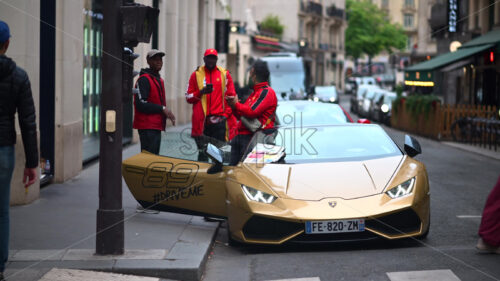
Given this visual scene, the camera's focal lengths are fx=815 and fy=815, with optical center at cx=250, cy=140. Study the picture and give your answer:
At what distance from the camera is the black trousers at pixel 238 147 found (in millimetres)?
9320

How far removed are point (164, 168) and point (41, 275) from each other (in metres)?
2.40

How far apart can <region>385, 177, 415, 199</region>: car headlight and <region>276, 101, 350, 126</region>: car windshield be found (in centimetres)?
543

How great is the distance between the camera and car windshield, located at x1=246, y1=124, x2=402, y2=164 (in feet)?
28.4

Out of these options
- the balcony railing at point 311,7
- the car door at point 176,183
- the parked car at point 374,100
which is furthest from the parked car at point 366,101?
the balcony railing at point 311,7

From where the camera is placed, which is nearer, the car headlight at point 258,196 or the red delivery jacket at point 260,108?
the car headlight at point 258,196

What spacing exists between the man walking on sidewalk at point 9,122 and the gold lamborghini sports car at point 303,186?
7.89 ft

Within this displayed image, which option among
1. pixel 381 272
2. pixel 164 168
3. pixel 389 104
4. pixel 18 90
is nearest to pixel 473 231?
pixel 381 272

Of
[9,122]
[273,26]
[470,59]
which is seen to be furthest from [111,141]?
[273,26]

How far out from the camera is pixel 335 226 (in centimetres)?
751

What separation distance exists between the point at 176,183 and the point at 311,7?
86608mm

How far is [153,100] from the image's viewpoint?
10188 mm

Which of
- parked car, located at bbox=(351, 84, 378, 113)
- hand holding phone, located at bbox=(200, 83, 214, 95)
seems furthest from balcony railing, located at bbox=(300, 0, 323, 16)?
hand holding phone, located at bbox=(200, 83, 214, 95)

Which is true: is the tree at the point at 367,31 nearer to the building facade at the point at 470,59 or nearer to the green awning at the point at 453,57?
the building facade at the point at 470,59

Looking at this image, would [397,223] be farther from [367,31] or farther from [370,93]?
[367,31]
